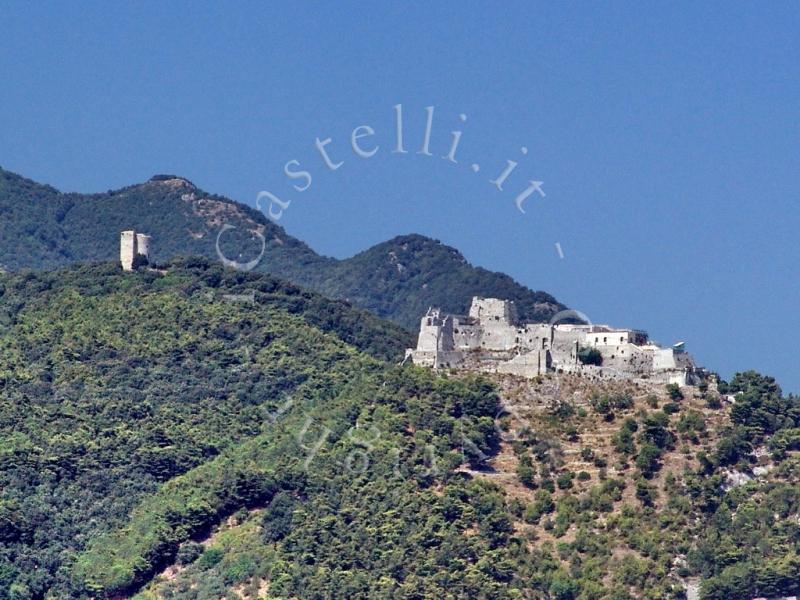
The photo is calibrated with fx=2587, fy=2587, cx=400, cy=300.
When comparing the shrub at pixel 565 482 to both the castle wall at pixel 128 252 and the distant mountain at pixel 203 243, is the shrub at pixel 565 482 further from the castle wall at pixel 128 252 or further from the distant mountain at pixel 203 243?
the distant mountain at pixel 203 243

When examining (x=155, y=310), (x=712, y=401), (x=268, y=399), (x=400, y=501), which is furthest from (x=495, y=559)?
(x=155, y=310)

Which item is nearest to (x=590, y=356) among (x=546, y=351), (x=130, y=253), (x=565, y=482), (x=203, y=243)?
(x=546, y=351)

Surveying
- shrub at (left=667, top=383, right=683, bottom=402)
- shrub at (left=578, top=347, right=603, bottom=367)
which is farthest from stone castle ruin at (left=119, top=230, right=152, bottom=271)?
shrub at (left=667, top=383, right=683, bottom=402)

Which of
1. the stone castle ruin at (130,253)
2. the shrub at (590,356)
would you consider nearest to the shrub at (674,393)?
the shrub at (590,356)

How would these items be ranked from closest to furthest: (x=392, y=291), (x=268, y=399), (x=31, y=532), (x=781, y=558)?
1. (x=781, y=558)
2. (x=31, y=532)
3. (x=268, y=399)
4. (x=392, y=291)

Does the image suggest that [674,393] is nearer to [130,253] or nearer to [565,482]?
[565,482]

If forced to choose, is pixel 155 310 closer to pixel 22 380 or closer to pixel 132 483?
pixel 22 380

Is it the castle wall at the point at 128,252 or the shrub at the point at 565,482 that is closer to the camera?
the shrub at the point at 565,482
